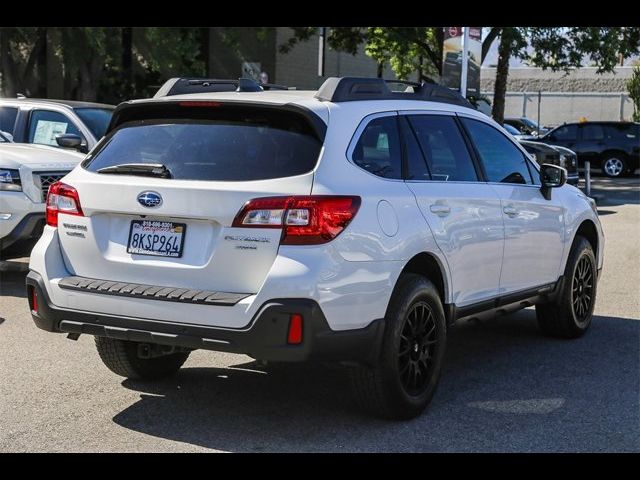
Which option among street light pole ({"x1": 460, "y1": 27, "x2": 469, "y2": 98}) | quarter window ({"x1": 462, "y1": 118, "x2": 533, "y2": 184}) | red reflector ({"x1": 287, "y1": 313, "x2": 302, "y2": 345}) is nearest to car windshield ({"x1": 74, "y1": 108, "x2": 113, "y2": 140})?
quarter window ({"x1": 462, "y1": 118, "x2": 533, "y2": 184})

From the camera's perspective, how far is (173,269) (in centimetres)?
507

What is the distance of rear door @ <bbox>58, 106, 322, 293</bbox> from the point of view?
16.2ft

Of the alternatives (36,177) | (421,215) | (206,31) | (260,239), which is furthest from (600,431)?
(206,31)

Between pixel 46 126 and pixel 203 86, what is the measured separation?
6.16 metres

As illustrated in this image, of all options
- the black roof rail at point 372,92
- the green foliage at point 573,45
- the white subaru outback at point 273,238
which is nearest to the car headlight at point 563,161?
the green foliage at point 573,45

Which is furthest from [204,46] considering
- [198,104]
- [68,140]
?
[198,104]

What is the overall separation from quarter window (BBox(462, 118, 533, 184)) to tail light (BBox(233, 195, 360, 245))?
2046 millimetres

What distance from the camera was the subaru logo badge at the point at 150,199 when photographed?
5.14 meters

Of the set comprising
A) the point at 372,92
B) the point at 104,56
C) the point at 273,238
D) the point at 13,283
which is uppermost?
the point at 104,56

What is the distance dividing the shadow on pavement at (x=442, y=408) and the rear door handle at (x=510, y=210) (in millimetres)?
1064

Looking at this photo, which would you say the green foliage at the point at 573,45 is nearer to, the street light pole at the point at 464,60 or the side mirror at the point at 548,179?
the street light pole at the point at 464,60

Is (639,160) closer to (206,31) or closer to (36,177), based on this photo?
(206,31)

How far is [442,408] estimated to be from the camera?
5801 millimetres

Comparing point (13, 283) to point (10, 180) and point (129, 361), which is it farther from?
point (129, 361)
